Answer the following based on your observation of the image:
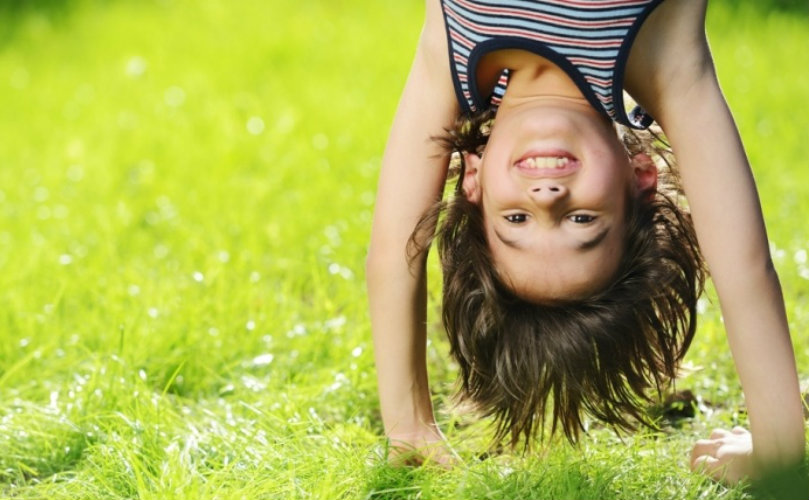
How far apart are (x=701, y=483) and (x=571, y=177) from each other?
66 cm

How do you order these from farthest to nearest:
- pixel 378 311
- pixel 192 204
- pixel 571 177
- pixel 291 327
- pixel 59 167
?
pixel 59 167, pixel 192 204, pixel 291 327, pixel 378 311, pixel 571 177

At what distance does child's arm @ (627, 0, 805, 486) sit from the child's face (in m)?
0.13

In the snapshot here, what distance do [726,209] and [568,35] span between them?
0.42 m

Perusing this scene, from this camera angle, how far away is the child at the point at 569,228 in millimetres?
2150

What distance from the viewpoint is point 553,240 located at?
220cm

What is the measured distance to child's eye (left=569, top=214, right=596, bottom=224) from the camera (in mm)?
2195

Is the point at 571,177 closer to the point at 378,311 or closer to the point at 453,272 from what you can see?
the point at 453,272

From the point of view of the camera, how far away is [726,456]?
7.83ft

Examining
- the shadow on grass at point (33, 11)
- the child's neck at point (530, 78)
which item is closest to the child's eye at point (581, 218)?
the child's neck at point (530, 78)

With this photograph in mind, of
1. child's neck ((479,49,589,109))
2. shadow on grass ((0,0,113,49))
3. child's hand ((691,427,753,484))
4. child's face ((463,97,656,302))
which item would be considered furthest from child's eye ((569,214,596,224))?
shadow on grass ((0,0,113,49))

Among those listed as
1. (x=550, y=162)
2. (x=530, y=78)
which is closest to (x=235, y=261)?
(x=530, y=78)

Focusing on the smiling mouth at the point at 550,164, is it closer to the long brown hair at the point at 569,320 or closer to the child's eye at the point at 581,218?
the child's eye at the point at 581,218

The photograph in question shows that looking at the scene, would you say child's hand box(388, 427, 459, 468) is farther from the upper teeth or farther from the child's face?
the upper teeth

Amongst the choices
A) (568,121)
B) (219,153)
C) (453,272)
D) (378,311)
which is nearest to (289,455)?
(378,311)
